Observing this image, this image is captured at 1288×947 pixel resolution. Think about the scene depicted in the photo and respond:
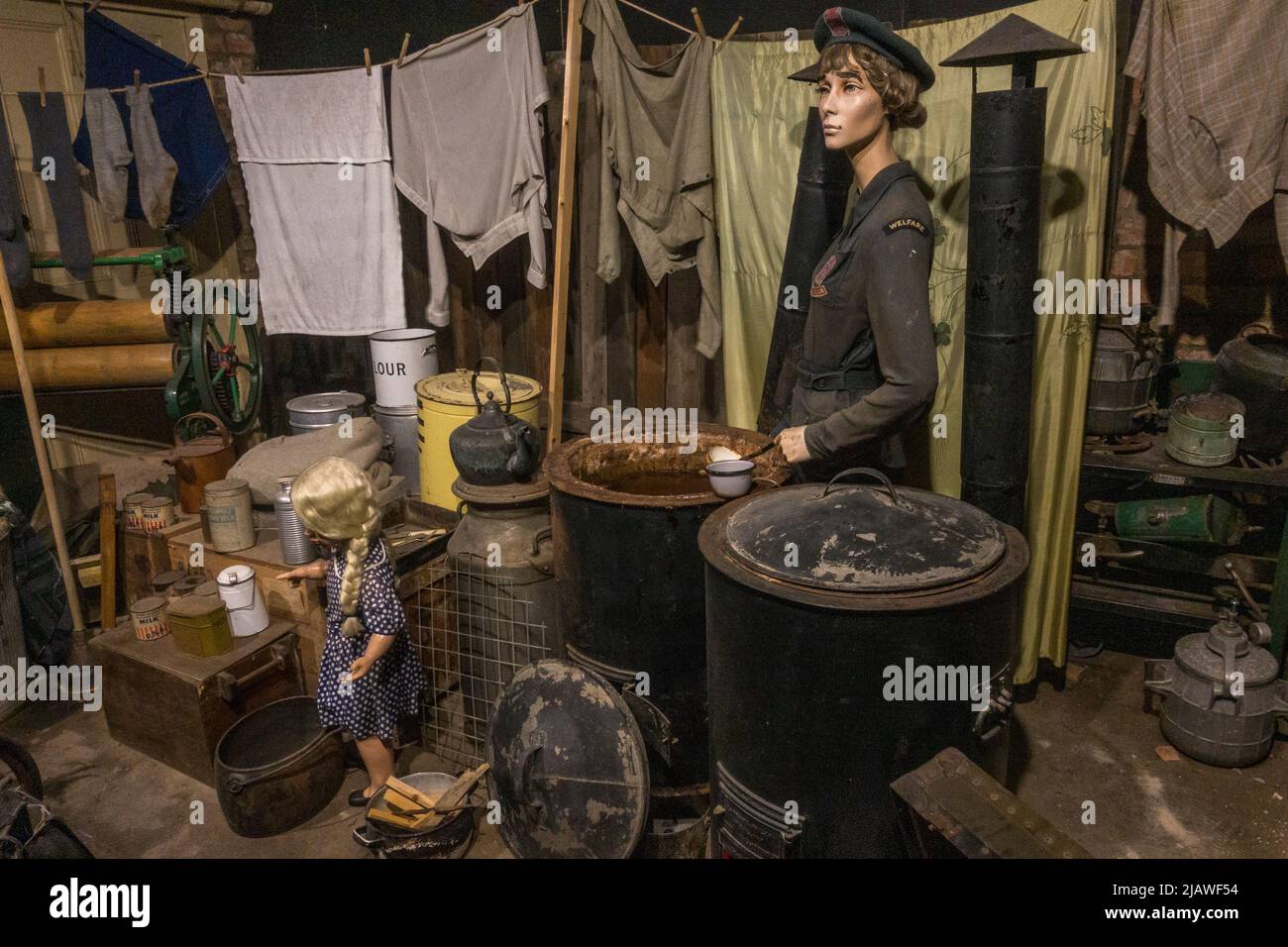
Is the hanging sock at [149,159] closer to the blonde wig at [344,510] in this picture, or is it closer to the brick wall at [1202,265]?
the blonde wig at [344,510]

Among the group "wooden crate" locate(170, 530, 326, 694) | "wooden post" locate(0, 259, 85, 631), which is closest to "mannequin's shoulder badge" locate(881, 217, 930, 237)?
"wooden crate" locate(170, 530, 326, 694)

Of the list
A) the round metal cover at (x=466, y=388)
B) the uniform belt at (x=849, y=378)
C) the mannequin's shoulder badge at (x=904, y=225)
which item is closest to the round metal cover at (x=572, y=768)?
the uniform belt at (x=849, y=378)

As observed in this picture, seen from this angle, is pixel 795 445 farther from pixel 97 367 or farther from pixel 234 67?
pixel 234 67

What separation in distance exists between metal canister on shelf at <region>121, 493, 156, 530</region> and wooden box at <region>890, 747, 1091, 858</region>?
360 centimetres

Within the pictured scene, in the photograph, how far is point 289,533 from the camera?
12.6ft

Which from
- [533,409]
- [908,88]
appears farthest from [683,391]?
[908,88]

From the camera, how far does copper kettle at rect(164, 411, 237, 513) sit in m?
4.36

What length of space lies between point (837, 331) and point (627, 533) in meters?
0.92

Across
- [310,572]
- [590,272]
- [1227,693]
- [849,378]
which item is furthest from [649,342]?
[1227,693]

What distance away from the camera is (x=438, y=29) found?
5.54 m

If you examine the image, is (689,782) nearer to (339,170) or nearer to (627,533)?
(627,533)

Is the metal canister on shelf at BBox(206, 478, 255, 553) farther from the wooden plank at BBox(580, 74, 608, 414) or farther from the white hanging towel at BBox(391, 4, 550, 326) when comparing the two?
the wooden plank at BBox(580, 74, 608, 414)

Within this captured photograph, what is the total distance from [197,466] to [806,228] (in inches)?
115

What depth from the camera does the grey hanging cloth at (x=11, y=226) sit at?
4.22 meters
